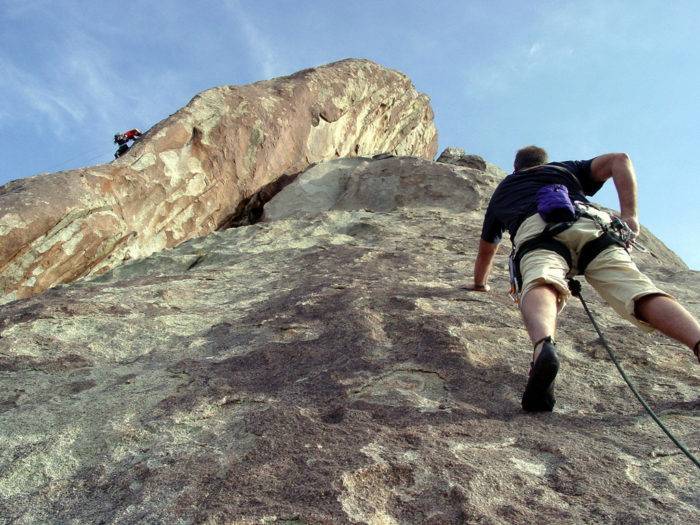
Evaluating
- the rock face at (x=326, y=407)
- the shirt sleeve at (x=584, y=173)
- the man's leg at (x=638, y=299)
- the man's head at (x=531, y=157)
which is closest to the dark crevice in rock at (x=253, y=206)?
the rock face at (x=326, y=407)

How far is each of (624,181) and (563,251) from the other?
611mm

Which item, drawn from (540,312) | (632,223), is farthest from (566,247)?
(540,312)

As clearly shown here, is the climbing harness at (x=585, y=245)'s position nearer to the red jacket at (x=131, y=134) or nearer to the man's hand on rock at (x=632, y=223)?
the man's hand on rock at (x=632, y=223)

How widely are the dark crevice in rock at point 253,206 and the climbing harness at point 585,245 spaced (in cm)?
606

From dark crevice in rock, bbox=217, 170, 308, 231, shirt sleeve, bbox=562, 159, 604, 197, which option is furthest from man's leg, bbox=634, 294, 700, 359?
dark crevice in rock, bbox=217, 170, 308, 231

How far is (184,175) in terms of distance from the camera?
797 centimetres

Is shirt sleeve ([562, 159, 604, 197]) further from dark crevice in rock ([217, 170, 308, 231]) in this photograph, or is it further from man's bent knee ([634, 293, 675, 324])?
dark crevice in rock ([217, 170, 308, 231])

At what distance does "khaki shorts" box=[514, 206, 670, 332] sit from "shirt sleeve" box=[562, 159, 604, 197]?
0.50 m

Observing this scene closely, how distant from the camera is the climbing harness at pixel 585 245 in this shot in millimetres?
2963

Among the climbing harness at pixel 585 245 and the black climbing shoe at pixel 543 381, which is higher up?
the climbing harness at pixel 585 245

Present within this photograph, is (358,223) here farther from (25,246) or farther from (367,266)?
(25,246)

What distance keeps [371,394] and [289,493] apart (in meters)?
0.84

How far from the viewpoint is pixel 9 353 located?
3.21 meters

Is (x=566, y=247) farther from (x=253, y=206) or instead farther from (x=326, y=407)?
(x=253, y=206)
